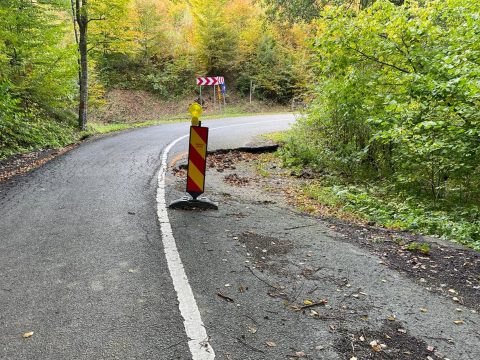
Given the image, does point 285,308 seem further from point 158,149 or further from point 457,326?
point 158,149

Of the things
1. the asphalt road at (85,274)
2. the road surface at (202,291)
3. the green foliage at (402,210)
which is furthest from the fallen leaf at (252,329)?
the green foliage at (402,210)

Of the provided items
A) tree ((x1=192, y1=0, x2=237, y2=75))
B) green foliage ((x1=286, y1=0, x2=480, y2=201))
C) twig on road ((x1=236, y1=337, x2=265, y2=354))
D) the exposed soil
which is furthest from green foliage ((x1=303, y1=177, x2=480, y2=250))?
tree ((x1=192, y1=0, x2=237, y2=75))

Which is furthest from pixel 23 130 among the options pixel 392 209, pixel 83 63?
pixel 392 209

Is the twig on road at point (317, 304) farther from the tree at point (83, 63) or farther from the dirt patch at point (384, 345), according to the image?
the tree at point (83, 63)

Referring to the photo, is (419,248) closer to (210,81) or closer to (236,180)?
(236,180)

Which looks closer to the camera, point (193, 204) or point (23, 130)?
point (193, 204)

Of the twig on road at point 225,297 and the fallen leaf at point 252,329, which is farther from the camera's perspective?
the twig on road at point 225,297

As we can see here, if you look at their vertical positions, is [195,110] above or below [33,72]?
below

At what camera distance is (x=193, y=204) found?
21.6 ft

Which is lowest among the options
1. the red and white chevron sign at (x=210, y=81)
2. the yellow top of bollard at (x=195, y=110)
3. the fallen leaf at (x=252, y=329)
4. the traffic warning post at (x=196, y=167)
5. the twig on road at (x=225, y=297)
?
the fallen leaf at (x=252, y=329)

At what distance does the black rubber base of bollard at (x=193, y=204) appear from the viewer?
21.3ft

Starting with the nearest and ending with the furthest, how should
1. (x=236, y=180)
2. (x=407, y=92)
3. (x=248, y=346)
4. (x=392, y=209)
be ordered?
(x=248, y=346) < (x=392, y=209) < (x=407, y=92) < (x=236, y=180)

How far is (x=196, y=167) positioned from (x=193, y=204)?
0.64 m

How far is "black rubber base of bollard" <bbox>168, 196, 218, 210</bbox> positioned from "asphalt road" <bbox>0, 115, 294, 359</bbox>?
1.24 ft
